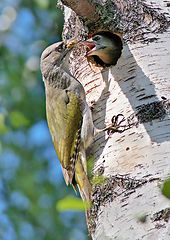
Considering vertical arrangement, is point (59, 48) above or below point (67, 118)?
above

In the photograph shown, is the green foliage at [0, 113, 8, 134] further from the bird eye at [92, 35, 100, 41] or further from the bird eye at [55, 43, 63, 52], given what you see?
the bird eye at [92, 35, 100, 41]

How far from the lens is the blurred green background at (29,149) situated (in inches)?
343

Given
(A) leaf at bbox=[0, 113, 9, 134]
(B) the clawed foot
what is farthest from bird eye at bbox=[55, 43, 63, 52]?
(B) the clawed foot

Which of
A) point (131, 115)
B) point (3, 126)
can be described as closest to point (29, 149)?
point (3, 126)

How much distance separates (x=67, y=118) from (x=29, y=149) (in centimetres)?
585

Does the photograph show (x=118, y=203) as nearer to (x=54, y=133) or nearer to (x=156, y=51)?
(x=156, y=51)

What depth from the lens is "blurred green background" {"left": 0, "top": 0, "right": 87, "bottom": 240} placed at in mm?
8711

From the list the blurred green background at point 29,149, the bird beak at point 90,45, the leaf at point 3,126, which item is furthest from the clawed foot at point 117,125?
the blurred green background at point 29,149

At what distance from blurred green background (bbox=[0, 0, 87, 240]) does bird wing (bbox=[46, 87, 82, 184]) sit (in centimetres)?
384

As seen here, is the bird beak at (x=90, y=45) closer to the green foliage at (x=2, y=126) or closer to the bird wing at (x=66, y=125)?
the bird wing at (x=66, y=125)

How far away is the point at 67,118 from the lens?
4.36 metres

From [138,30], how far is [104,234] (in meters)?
1.51

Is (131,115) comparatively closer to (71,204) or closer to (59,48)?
(71,204)

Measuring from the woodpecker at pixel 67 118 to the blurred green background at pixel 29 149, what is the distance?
344cm
